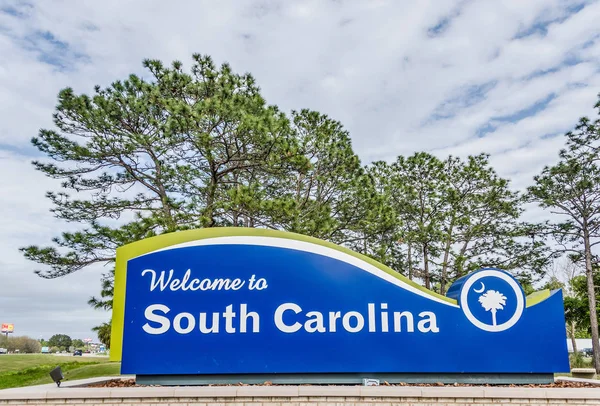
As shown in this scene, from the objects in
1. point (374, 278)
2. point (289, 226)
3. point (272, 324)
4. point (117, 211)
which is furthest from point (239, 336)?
point (117, 211)

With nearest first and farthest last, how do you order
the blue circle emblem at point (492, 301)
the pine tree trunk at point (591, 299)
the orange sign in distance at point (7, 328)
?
the blue circle emblem at point (492, 301), the pine tree trunk at point (591, 299), the orange sign in distance at point (7, 328)

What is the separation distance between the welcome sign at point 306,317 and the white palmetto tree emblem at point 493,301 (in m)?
0.02

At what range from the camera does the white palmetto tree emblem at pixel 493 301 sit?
8.43 meters

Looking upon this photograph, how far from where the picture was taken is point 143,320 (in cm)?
831

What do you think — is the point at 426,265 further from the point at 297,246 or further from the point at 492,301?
the point at 297,246

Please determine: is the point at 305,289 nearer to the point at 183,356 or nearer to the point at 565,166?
the point at 183,356

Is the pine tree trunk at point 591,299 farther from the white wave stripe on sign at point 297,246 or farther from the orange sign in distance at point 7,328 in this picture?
the orange sign in distance at point 7,328

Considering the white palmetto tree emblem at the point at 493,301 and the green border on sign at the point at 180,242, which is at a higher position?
the green border on sign at the point at 180,242

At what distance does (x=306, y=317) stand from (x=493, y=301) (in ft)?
10.5

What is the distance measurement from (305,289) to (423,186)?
63.8ft

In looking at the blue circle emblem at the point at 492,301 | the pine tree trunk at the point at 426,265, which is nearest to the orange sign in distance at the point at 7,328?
the pine tree trunk at the point at 426,265

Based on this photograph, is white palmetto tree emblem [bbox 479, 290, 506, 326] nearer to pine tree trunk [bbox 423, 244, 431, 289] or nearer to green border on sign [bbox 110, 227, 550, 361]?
green border on sign [bbox 110, 227, 550, 361]

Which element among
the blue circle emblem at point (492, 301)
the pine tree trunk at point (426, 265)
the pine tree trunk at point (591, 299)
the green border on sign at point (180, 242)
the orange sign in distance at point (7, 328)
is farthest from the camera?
the orange sign in distance at point (7, 328)

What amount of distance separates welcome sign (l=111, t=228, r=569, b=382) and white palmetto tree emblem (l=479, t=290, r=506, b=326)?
2cm
